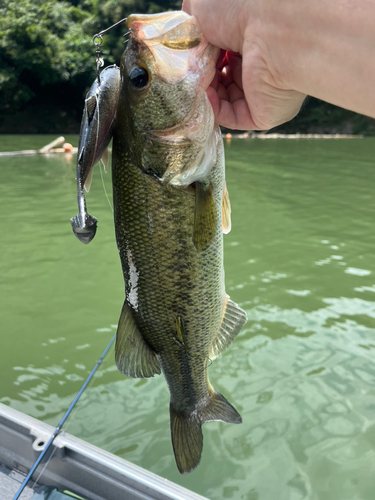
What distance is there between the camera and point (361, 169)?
1302 cm

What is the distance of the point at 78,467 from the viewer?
6.54ft

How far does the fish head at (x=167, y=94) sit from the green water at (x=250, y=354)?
6.97 ft

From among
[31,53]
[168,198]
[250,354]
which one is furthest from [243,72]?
[31,53]

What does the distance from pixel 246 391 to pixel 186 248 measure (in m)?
2.25

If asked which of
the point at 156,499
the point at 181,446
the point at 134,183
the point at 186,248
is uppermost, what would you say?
the point at 134,183

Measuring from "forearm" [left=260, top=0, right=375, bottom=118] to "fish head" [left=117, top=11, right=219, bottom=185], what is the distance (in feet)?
0.62

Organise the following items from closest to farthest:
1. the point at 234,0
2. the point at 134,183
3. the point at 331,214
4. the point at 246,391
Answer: the point at 234,0 → the point at 134,183 → the point at 246,391 → the point at 331,214

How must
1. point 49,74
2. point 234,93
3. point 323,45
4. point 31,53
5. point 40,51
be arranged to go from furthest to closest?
point 49,74 < point 40,51 < point 31,53 < point 234,93 < point 323,45

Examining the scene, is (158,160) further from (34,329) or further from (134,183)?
(34,329)

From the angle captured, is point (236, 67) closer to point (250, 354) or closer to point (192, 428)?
point (192, 428)

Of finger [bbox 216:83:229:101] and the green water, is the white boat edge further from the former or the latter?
finger [bbox 216:83:229:101]

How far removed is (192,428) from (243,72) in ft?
4.48

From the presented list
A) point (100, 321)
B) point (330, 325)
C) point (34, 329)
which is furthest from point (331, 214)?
point (34, 329)

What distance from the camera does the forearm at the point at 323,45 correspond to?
1.05 m
